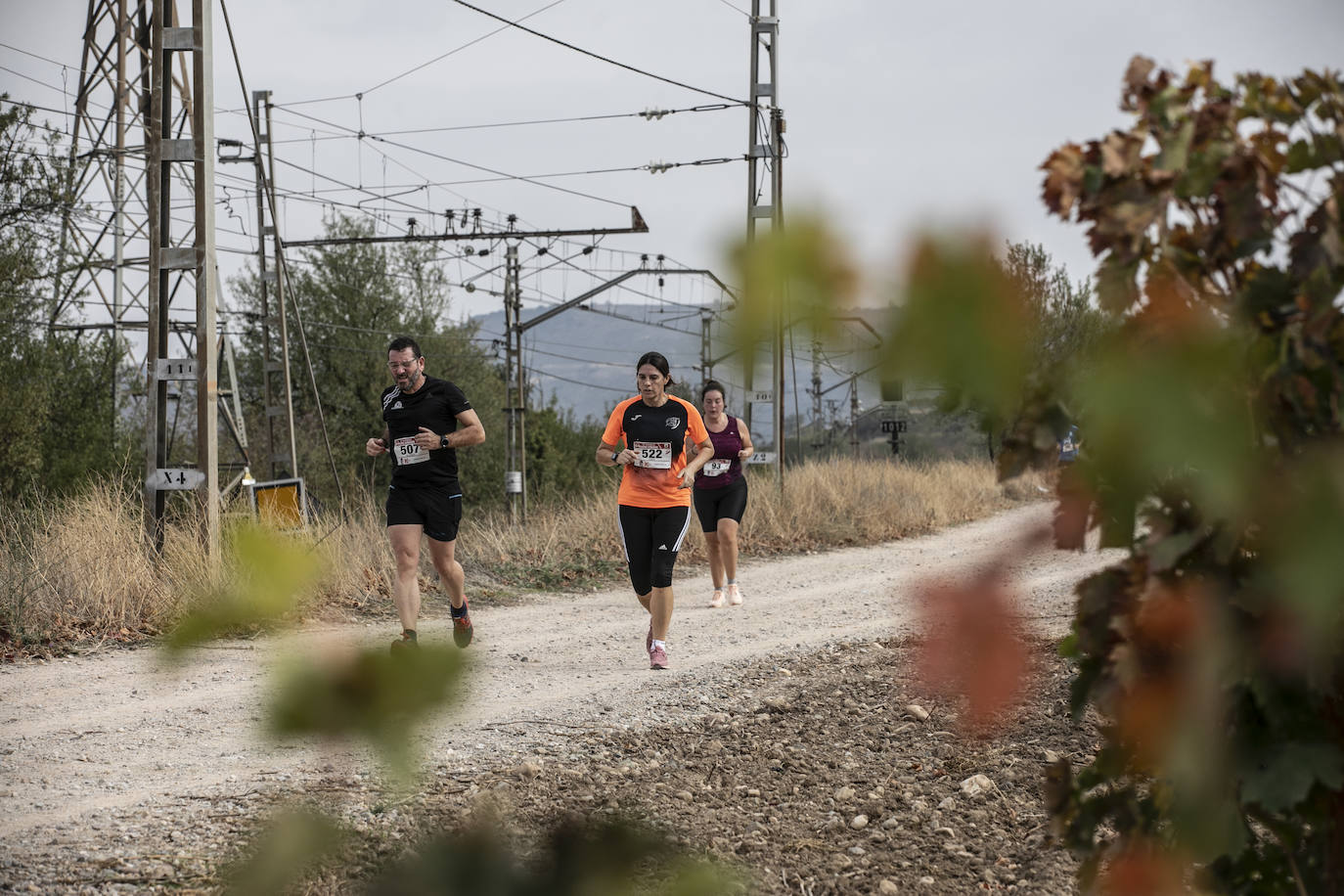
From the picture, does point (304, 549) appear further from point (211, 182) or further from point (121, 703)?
point (211, 182)

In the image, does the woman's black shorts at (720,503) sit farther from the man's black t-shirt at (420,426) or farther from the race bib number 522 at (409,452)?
the race bib number 522 at (409,452)

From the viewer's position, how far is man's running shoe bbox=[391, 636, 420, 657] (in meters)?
0.64

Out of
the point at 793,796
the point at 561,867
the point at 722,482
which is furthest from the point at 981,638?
the point at 722,482

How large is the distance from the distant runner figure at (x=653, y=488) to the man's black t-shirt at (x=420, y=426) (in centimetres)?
97

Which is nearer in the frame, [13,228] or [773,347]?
[773,347]

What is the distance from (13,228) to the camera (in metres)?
18.9

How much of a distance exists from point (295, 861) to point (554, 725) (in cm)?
531

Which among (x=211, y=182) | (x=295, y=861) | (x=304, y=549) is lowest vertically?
(x=295, y=861)

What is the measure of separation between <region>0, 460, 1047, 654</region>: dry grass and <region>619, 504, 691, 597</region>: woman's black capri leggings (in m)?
1.71

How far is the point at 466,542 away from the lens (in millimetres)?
13469

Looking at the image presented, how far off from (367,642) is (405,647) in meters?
0.08

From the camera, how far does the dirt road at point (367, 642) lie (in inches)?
28.6

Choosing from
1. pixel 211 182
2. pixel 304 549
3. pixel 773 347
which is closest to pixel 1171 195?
pixel 773 347

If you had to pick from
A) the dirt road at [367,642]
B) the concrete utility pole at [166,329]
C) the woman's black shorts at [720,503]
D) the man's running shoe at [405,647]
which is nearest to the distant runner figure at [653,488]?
the dirt road at [367,642]
